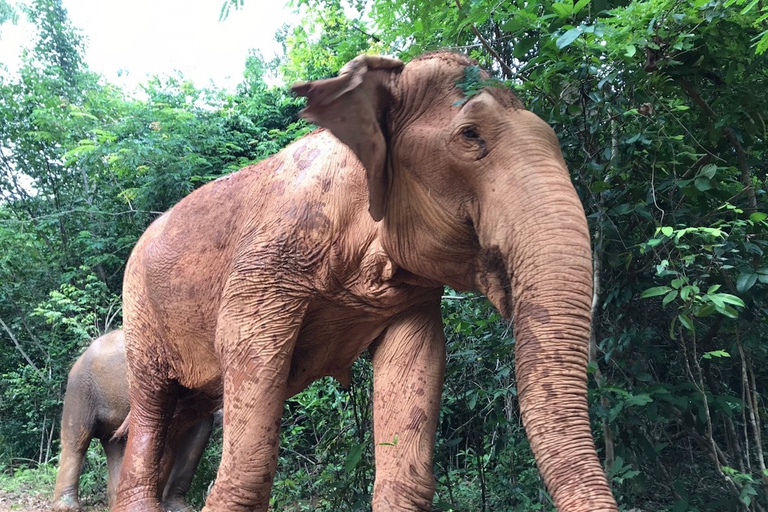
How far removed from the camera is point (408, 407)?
3.12 meters

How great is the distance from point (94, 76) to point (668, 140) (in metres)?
12.9

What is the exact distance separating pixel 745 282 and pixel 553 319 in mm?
1231

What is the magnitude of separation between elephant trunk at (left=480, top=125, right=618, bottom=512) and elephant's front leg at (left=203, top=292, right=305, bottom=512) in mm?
1099

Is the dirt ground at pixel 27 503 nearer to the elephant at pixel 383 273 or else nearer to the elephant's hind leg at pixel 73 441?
the elephant's hind leg at pixel 73 441

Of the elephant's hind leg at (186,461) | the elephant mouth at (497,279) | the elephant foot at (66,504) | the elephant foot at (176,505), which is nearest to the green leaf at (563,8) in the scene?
the elephant mouth at (497,279)

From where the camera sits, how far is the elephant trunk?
194 centimetres

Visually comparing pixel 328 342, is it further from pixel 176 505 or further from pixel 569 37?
pixel 176 505

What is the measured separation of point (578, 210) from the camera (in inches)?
88.0

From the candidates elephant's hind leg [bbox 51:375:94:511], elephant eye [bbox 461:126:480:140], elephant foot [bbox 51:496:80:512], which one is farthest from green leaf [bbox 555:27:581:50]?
elephant foot [bbox 51:496:80:512]

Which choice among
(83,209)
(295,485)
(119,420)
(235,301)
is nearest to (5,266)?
(83,209)

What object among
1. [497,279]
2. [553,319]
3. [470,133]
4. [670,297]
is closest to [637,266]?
[670,297]

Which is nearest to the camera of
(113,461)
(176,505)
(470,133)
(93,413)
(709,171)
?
(470,133)

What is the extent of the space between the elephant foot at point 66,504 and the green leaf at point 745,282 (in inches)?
237

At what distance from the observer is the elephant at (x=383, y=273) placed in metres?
2.14
